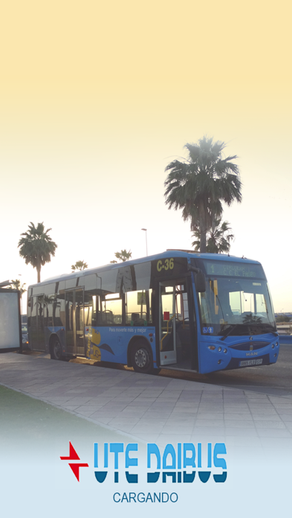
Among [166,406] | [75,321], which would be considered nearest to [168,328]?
[166,406]

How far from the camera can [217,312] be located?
434 inches

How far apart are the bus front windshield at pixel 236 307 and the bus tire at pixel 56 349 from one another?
8815mm

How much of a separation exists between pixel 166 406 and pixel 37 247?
166 ft

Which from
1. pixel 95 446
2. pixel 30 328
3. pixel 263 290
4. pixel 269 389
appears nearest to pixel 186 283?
pixel 263 290

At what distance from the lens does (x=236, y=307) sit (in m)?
11.4

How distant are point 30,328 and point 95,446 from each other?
51.5 ft

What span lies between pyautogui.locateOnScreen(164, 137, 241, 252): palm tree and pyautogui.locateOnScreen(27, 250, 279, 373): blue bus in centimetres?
1599

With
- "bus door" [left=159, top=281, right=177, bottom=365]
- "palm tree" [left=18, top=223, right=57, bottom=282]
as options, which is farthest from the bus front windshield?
"palm tree" [left=18, top=223, right=57, bottom=282]

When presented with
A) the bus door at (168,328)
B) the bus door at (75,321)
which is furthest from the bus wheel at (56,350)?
the bus door at (168,328)

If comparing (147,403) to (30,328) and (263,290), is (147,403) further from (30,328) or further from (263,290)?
(30,328)

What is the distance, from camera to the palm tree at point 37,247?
2249 inches

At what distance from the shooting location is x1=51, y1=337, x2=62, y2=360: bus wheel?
1822 cm

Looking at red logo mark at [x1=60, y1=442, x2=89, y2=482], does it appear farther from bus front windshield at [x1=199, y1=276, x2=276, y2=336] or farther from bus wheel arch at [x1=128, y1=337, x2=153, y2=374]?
bus wheel arch at [x1=128, y1=337, x2=153, y2=374]

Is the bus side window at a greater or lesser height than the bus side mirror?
lesser
